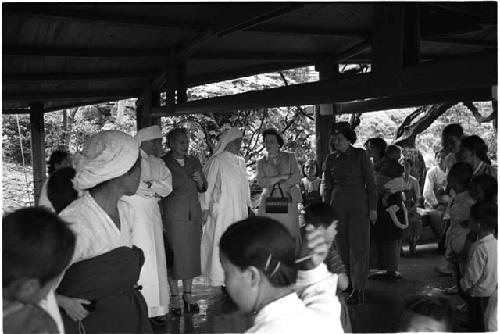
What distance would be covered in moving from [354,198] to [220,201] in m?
1.09

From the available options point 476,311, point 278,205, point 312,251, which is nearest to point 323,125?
point 278,205

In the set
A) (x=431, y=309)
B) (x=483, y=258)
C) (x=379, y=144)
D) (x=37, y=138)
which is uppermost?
(x=37, y=138)

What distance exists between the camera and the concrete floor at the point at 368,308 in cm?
446

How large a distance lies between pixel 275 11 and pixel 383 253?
112 inches

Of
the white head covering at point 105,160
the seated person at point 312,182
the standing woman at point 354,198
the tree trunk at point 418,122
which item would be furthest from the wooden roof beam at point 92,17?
the tree trunk at point 418,122

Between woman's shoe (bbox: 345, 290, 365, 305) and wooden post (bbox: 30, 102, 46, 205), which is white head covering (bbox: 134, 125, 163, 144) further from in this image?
wooden post (bbox: 30, 102, 46, 205)

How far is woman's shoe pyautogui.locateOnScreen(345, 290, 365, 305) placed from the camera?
16.5ft

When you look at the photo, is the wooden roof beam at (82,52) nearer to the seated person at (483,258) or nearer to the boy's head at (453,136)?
the boy's head at (453,136)

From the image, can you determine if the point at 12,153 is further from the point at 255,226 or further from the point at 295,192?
the point at 255,226

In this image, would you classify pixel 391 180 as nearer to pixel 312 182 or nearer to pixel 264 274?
pixel 312 182

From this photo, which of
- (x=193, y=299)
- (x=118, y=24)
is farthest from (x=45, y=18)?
(x=193, y=299)

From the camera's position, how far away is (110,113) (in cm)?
1416

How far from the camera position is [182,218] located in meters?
5.02

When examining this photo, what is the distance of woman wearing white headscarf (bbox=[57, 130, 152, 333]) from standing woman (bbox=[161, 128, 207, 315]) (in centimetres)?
253
